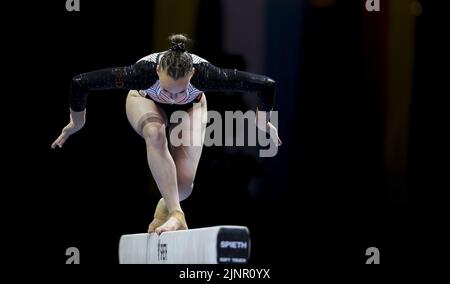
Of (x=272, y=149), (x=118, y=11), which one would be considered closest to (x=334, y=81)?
(x=272, y=149)

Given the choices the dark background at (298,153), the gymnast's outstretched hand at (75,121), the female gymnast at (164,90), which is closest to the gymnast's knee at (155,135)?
the female gymnast at (164,90)

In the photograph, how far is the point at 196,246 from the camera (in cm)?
340

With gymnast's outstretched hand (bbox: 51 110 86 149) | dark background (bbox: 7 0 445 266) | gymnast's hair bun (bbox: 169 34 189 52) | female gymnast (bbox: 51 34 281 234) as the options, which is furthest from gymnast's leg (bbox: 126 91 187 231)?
dark background (bbox: 7 0 445 266)

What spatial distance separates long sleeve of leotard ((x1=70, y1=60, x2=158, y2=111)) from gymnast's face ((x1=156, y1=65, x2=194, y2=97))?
79 mm

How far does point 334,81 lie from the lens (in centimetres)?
543

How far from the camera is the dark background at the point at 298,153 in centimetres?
514

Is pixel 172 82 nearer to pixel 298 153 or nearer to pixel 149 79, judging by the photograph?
pixel 149 79

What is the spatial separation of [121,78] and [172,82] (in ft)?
0.98

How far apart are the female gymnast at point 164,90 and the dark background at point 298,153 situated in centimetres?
108

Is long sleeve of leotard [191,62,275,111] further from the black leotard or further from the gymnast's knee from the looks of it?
the gymnast's knee

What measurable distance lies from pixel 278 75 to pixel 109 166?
1415 millimetres

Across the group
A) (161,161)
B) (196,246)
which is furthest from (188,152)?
(196,246)

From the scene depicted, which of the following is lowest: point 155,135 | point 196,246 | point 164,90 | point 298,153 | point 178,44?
point 196,246

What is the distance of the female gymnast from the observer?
3.75 m
